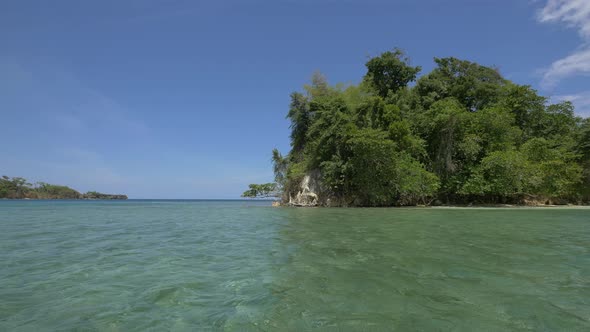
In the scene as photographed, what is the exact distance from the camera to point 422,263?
4.95 meters

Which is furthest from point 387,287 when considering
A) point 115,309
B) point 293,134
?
point 293,134

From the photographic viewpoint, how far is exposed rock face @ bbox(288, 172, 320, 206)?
30.0m

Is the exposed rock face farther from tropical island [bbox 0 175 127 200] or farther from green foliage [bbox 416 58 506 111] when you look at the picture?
tropical island [bbox 0 175 127 200]

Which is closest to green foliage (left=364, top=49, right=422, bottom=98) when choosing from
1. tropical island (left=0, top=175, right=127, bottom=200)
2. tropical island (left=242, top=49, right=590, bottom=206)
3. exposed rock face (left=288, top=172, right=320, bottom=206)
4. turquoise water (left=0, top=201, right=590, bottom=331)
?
tropical island (left=242, top=49, right=590, bottom=206)

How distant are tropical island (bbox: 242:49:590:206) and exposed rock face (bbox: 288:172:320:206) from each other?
103 millimetres

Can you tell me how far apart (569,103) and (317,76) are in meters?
24.9

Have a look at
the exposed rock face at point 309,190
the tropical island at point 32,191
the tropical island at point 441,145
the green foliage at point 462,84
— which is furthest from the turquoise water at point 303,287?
the tropical island at point 32,191

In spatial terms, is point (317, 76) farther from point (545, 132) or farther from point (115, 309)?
point (115, 309)

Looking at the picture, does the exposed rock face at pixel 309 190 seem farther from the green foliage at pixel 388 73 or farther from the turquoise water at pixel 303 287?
the turquoise water at pixel 303 287

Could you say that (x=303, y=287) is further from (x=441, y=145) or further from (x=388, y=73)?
(x=388, y=73)

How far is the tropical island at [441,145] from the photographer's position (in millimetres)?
23953

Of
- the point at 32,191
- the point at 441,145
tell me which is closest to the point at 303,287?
the point at 441,145

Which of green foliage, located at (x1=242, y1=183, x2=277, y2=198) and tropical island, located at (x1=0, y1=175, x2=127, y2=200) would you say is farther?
tropical island, located at (x1=0, y1=175, x2=127, y2=200)

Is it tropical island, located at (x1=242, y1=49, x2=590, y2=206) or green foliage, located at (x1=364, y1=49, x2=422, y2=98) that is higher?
green foliage, located at (x1=364, y1=49, x2=422, y2=98)
